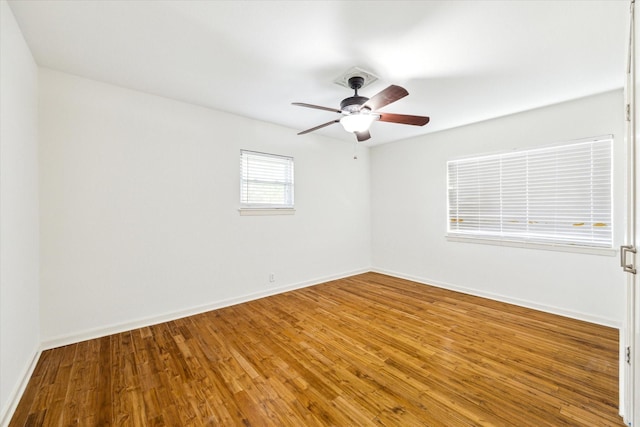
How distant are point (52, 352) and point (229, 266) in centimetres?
179

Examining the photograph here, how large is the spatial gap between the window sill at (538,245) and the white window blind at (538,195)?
0.05 meters

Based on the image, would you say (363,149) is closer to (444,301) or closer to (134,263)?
(444,301)

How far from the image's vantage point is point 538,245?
341 centimetres

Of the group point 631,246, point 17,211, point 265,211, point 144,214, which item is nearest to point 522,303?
point 631,246

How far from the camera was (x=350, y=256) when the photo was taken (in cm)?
520

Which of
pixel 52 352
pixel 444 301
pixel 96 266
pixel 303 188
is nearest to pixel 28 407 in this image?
pixel 52 352

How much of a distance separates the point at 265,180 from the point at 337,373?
2.79 metres

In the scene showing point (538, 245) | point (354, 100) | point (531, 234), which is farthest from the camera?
point (531, 234)

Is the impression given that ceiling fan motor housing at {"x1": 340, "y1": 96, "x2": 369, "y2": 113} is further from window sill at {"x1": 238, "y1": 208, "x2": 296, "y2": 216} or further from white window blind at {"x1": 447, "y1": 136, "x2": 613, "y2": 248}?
white window blind at {"x1": 447, "y1": 136, "x2": 613, "y2": 248}

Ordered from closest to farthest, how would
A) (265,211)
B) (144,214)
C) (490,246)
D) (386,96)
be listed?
(386,96)
(144,214)
(490,246)
(265,211)

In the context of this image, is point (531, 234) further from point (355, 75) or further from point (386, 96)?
point (355, 75)

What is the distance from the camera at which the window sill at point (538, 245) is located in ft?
9.78

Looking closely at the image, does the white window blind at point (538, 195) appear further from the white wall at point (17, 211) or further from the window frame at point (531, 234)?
the white wall at point (17, 211)

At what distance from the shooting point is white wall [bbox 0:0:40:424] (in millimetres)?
1669
